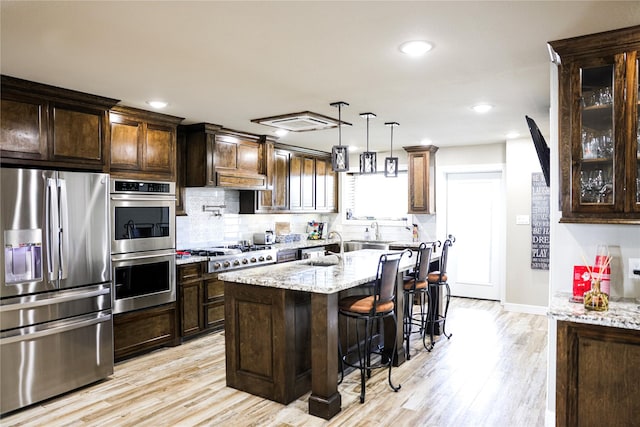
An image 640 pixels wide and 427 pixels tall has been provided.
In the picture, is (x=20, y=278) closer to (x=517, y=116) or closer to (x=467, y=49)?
(x=467, y=49)

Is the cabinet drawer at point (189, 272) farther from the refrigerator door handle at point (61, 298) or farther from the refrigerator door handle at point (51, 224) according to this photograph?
the refrigerator door handle at point (51, 224)

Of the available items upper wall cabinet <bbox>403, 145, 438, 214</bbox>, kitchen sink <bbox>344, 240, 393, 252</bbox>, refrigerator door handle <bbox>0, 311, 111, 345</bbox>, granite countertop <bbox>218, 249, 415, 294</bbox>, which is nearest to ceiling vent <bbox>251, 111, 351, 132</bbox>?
granite countertop <bbox>218, 249, 415, 294</bbox>

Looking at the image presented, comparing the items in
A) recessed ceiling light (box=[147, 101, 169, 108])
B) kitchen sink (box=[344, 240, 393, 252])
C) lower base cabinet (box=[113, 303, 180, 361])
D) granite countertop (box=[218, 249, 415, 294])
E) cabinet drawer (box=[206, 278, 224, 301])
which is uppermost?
recessed ceiling light (box=[147, 101, 169, 108])

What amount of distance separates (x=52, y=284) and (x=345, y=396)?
2432 millimetres

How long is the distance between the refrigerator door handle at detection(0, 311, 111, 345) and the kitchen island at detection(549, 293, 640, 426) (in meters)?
3.40

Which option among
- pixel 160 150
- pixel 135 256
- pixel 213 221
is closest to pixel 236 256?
pixel 213 221

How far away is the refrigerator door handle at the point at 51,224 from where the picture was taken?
331 centimetres

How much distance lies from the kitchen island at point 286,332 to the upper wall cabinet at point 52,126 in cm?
166

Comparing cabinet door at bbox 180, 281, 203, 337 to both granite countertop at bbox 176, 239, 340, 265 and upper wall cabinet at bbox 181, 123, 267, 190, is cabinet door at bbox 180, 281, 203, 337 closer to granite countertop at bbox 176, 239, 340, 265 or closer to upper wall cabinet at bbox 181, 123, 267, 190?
granite countertop at bbox 176, 239, 340, 265

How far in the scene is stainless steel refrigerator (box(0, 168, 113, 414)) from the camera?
3.11 metres

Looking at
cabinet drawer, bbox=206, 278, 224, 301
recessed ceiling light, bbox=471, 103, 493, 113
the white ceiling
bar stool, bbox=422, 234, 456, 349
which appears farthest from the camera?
cabinet drawer, bbox=206, 278, 224, 301

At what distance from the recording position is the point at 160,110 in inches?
173

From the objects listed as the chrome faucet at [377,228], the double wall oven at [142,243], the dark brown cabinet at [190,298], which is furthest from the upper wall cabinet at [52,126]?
the chrome faucet at [377,228]

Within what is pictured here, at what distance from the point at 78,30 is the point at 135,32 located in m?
0.30
